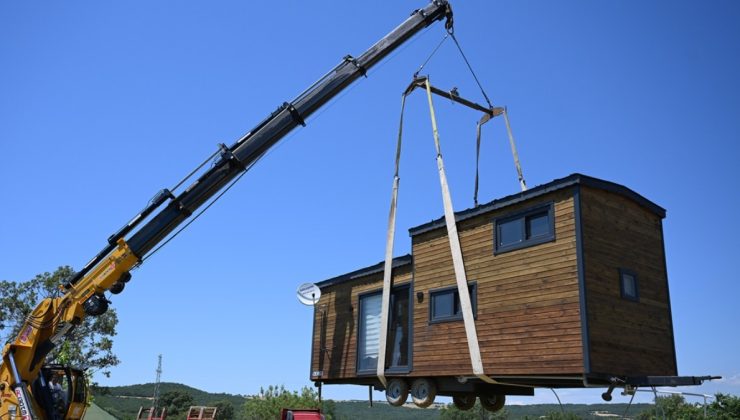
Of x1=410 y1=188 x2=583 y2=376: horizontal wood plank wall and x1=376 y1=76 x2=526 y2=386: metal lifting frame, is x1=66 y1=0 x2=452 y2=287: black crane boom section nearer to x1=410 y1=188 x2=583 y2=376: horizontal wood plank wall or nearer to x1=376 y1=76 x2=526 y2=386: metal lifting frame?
x1=376 y1=76 x2=526 y2=386: metal lifting frame

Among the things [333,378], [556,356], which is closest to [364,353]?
[333,378]

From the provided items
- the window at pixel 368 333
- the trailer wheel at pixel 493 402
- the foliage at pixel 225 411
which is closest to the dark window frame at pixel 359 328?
the window at pixel 368 333

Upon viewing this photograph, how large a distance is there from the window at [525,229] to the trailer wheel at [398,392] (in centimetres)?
452

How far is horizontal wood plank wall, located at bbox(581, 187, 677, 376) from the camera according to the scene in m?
11.9

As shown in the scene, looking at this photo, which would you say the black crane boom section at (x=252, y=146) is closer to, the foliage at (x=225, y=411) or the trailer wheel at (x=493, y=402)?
the trailer wheel at (x=493, y=402)

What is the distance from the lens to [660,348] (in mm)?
13375

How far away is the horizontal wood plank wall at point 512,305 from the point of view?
11953mm

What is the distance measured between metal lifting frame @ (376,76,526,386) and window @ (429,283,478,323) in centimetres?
23

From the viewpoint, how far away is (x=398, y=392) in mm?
15734

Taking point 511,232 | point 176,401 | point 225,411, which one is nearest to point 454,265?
point 511,232

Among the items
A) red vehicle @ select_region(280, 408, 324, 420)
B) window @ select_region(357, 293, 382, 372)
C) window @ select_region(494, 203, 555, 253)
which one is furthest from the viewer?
window @ select_region(357, 293, 382, 372)

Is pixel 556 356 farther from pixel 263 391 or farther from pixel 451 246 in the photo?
pixel 263 391

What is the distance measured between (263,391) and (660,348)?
5237cm

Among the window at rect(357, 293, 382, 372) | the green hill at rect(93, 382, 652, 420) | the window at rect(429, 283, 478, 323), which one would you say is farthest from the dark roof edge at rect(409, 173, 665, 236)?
the green hill at rect(93, 382, 652, 420)
